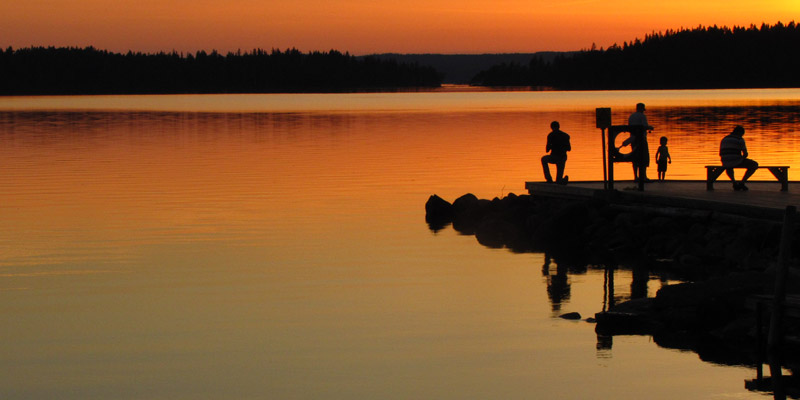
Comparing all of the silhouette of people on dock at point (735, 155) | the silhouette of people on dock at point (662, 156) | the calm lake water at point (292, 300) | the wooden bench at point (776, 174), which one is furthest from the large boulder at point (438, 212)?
the silhouette of people on dock at point (735, 155)

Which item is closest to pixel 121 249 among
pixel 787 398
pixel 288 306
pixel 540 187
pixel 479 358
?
pixel 288 306

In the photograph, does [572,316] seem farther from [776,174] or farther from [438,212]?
[438,212]

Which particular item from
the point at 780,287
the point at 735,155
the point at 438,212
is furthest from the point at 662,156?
the point at 780,287

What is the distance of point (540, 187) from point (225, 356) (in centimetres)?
1349

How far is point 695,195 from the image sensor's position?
2317 centimetres

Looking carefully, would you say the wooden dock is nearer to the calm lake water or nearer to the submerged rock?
the calm lake water

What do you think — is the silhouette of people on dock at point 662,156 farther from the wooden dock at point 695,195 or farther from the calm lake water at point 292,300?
the calm lake water at point 292,300

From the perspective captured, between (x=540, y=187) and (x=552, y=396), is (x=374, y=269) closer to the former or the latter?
(x=540, y=187)

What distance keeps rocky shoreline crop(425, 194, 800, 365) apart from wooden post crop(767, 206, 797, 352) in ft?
0.67

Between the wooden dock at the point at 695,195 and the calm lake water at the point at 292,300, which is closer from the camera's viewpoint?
the calm lake water at the point at 292,300

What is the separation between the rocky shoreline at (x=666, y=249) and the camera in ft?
49.5

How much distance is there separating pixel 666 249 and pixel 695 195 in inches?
51.4

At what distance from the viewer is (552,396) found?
1271 centimetres

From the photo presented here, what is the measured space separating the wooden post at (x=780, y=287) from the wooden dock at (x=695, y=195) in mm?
6469
